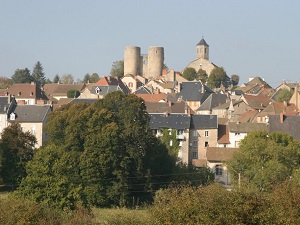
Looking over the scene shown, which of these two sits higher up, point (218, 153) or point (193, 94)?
point (193, 94)

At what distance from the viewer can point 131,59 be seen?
117 meters

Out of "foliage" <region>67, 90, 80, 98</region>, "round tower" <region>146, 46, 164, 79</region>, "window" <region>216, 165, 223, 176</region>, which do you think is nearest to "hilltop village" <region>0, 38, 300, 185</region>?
"window" <region>216, 165, 223, 176</region>

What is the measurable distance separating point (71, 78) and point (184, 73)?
91.7ft

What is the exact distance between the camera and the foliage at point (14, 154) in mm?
44844

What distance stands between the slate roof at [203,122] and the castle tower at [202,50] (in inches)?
2648

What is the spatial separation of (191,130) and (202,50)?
227 ft

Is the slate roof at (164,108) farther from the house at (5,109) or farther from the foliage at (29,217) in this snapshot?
the foliage at (29,217)

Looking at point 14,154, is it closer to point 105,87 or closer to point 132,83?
point 105,87

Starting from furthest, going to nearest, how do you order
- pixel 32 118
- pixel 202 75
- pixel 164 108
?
pixel 202 75 → pixel 164 108 → pixel 32 118

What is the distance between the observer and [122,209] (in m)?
41.7

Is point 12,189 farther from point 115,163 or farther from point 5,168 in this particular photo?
point 115,163

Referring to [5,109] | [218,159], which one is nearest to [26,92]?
[5,109]

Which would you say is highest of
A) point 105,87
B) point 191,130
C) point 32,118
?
point 105,87

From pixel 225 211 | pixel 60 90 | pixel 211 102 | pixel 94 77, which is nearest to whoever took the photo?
pixel 225 211
